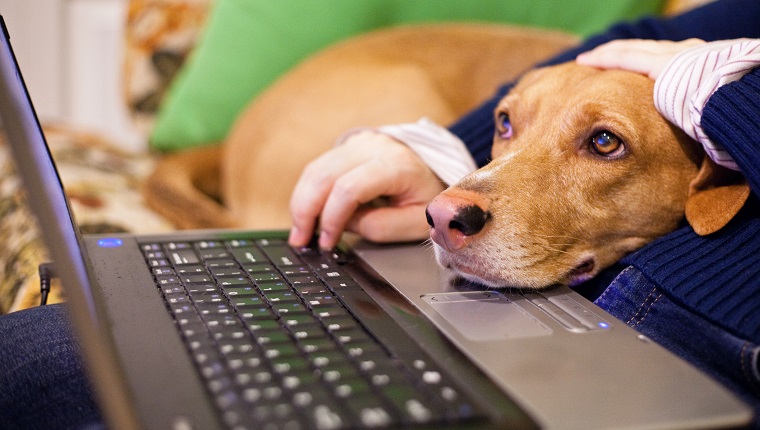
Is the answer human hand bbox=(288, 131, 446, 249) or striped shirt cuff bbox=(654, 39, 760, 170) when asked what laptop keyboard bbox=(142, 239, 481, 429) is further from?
striped shirt cuff bbox=(654, 39, 760, 170)

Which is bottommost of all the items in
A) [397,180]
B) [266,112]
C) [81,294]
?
[266,112]

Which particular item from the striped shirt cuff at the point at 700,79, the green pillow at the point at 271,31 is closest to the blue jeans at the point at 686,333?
the striped shirt cuff at the point at 700,79

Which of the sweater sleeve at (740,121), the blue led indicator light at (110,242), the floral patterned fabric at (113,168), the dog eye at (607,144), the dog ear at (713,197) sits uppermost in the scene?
the sweater sleeve at (740,121)

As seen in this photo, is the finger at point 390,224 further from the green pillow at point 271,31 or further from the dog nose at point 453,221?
the green pillow at point 271,31

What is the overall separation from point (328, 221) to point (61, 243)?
652 millimetres

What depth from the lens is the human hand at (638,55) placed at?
4.20ft

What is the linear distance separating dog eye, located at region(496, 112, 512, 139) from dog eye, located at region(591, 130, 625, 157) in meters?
0.23

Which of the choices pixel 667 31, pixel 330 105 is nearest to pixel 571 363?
pixel 667 31

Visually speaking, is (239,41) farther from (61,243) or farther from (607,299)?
(61,243)

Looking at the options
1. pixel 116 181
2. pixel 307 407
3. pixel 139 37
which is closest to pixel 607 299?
pixel 307 407

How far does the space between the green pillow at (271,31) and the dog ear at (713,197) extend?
1368mm

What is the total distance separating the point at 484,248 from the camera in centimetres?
113

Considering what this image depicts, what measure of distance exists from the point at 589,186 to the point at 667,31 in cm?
55

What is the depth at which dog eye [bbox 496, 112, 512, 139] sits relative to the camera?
1487mm
